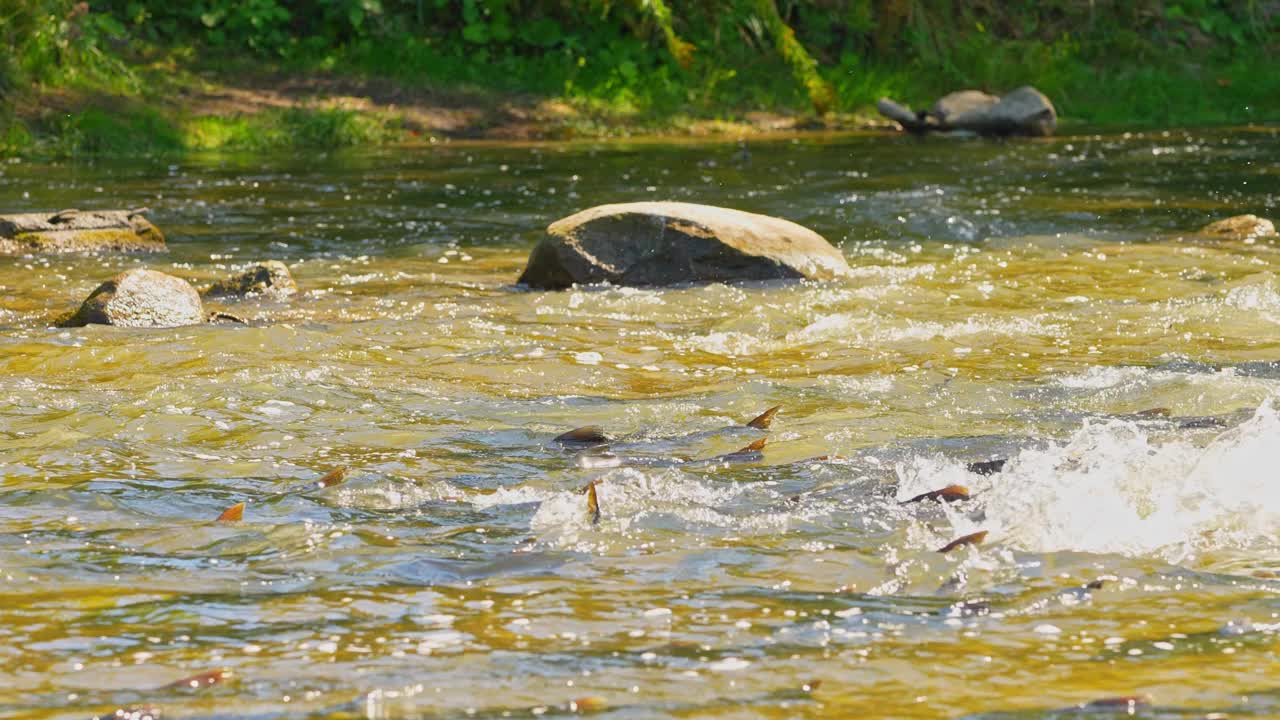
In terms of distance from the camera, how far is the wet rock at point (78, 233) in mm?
9281

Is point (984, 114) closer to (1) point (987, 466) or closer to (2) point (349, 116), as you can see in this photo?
(2) point (349, 116)

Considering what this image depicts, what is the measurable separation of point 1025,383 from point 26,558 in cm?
350

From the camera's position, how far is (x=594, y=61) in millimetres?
19031

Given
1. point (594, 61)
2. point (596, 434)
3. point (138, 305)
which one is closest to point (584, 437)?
point (596, 434)

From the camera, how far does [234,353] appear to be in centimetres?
616

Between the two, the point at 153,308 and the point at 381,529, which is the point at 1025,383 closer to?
the point at 381,529

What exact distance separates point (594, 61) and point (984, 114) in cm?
482

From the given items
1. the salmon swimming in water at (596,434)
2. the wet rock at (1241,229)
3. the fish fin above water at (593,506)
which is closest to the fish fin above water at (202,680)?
the fish fin above water at (593,506)

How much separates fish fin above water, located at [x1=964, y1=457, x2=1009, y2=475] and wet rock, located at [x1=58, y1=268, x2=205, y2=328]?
3.97 metres

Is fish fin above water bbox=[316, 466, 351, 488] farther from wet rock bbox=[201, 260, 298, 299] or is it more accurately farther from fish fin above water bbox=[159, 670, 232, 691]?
wet rock bbox=[201, 260, 298, 299]

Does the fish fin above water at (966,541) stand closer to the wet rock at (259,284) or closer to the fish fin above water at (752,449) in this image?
the fish fin above water at (752,449)

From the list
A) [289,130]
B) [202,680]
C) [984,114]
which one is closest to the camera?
[202,680]

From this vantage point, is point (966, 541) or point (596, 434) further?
point (596, 434)

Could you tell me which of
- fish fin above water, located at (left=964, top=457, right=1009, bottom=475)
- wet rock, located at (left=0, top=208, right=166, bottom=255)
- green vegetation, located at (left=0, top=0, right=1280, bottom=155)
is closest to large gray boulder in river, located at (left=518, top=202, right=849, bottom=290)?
wet rock, located at (left=0, top=208, right=166, bottom=255)
